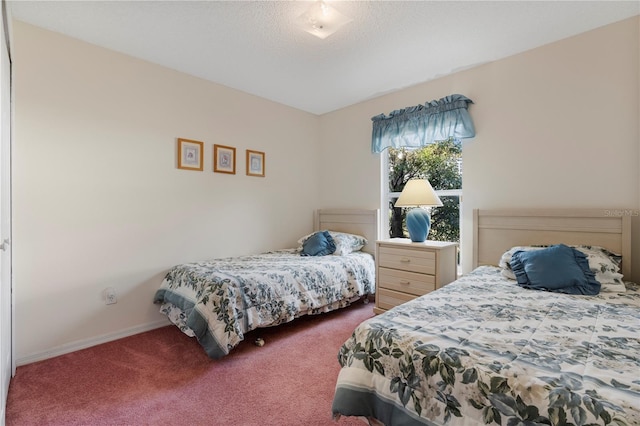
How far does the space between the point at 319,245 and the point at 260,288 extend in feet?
3.57

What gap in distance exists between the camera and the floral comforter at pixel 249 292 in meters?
2.16

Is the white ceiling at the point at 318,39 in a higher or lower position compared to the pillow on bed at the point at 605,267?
higher

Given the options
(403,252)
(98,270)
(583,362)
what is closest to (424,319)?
(583,362)

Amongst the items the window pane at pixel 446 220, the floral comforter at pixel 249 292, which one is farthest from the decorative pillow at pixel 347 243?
the window pane at pixel 446 220

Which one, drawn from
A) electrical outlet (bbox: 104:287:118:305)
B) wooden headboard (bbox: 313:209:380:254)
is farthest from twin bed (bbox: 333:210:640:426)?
electrical outlet (bbox: 104:287:118:305)

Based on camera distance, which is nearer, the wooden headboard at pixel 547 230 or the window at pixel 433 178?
the wooden headboard at pixel 547 230

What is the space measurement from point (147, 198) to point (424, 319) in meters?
2.47

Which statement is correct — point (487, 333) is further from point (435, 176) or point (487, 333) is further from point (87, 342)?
point (87, 342)

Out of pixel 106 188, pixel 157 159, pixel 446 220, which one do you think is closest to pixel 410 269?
pixel 446 220

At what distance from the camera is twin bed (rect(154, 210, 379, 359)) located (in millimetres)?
2162

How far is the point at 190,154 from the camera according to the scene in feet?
9.78

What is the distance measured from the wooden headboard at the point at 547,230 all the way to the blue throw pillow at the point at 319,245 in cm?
143

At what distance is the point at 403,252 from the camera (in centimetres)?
279

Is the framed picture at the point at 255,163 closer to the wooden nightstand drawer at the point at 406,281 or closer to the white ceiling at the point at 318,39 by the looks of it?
the white ceiling at the point at 318,39
